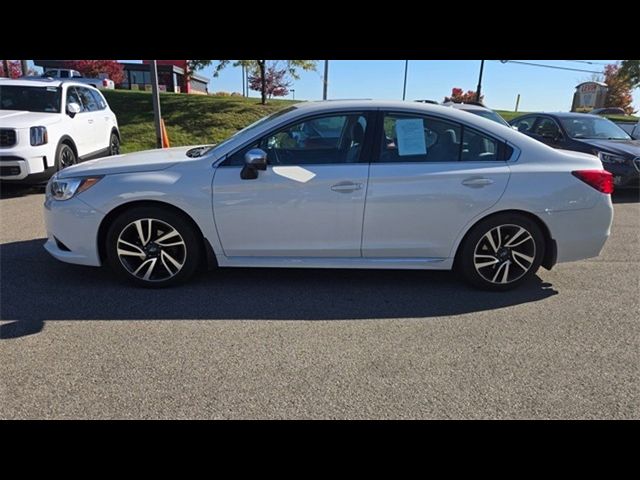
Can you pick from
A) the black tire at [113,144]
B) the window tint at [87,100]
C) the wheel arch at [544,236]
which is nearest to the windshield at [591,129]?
the wheel arch at [544,236]

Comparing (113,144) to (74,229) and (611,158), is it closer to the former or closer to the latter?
(74,229)

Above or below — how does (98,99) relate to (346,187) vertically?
above

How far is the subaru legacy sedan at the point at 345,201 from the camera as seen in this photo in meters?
3.53

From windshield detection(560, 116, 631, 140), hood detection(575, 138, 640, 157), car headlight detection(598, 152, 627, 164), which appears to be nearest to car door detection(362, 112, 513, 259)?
car headlight detection(598, 152, 627, 164)

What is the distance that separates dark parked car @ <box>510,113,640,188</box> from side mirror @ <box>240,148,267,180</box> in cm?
704

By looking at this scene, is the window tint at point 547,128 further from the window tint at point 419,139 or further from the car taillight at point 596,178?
the window tint at point 419,139

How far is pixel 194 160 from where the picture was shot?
3.63 m

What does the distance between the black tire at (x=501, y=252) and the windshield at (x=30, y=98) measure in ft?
24.5

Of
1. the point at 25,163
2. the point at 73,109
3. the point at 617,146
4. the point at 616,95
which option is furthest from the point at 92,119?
the point at 616,95

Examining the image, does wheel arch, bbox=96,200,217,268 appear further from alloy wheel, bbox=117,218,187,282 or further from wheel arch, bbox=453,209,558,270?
wheel arch, bbox=453,209,558,270

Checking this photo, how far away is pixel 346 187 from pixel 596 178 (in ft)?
7.11

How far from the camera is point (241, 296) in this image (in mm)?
3625

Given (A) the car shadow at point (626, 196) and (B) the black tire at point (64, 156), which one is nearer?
(B) the black tire at point (64, 156)

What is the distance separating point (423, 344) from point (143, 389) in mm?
1837
